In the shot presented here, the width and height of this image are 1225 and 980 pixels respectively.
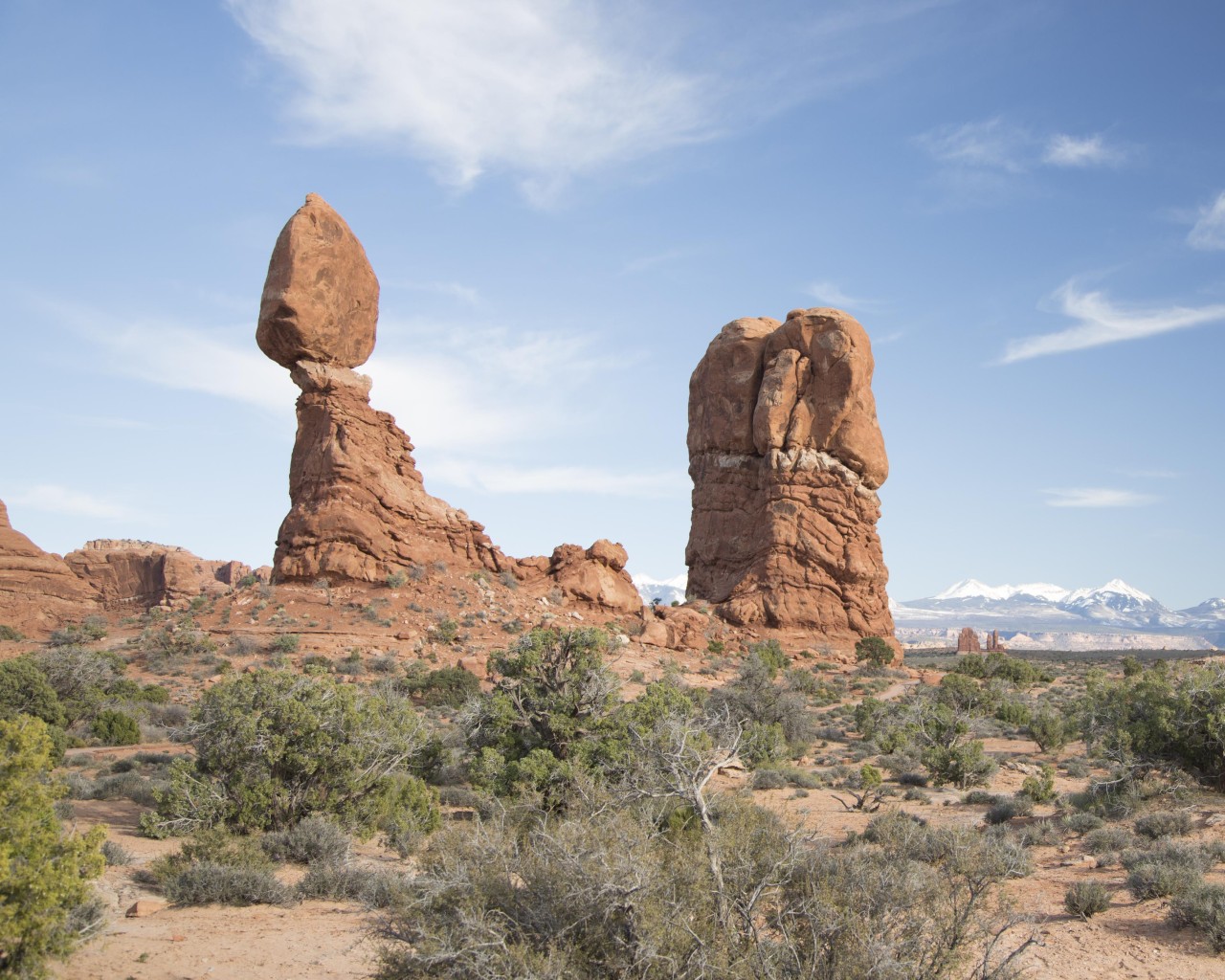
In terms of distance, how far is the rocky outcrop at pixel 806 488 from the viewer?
4100 centimetres

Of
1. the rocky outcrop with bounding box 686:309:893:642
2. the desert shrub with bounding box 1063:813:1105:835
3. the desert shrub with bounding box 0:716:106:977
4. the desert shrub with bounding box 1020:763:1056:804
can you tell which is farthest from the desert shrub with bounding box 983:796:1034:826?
the rocky outcrop with bounding box 686:309:893:642

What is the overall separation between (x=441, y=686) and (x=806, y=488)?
21320mm

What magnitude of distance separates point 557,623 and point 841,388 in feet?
56.2

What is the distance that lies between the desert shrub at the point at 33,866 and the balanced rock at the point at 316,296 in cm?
2801

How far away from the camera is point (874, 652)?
3862 centimetres

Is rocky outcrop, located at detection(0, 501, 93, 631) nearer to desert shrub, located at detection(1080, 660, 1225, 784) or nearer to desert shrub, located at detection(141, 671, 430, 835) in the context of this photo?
desert shrub, located at detection(141, 671, 430, 835)

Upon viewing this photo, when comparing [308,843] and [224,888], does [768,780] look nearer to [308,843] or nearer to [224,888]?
[308,843]

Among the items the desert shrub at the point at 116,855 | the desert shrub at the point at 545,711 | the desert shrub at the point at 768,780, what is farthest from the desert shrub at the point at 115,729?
the desert shrub at the point at 768,780

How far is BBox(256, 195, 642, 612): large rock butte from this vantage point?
109 ft

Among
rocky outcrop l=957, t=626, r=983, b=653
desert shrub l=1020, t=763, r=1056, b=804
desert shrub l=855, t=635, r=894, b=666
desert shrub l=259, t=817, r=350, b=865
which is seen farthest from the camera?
rocky outcrop l=957, t=626, r=983, b=653

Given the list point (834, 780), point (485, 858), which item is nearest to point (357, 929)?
point (485, 858)

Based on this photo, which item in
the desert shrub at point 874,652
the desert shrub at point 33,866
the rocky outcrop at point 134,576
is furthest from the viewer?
the rocky outcrop at point 134,576

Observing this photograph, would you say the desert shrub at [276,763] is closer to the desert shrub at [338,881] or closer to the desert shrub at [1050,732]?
the desert shrub at [338,881]

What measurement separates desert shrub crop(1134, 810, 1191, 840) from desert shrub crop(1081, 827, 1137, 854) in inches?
7.6
